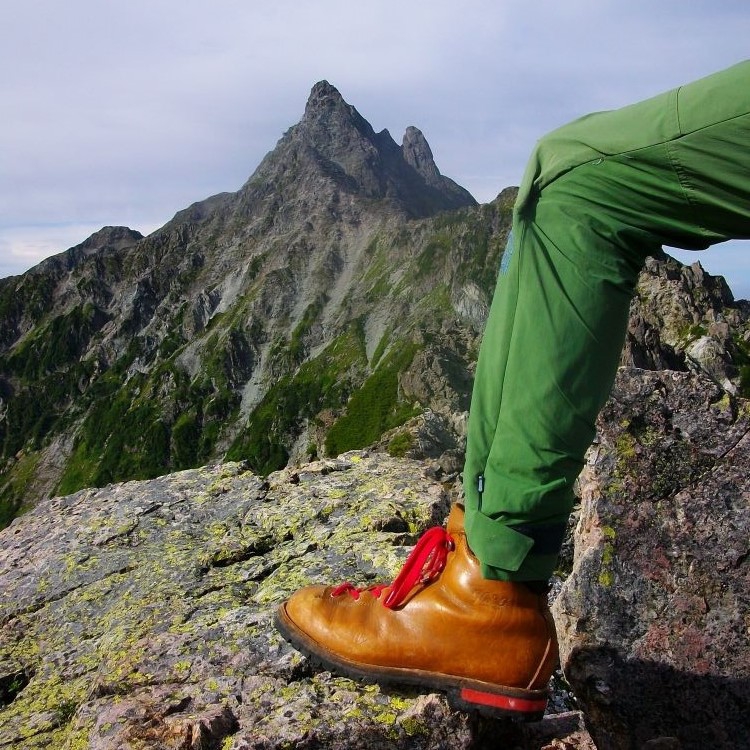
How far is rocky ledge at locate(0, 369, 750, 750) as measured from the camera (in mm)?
4629

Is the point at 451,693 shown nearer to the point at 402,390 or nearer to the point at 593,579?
the point at 593,579

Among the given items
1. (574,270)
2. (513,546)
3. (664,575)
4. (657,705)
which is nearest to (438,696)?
(513,546)

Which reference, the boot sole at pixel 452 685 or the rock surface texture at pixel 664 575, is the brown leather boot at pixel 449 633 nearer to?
the boot sole at pixel 452 685

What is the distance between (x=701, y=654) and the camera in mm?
5215

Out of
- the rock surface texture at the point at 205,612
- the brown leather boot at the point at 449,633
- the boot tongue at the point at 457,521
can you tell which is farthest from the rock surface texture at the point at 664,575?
the boot tongue at the point at 457,521

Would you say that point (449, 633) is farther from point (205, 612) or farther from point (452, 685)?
point (205, 612)

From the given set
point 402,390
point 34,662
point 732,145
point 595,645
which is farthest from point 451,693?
point 402,390

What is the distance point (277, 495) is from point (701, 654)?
20.2 ft

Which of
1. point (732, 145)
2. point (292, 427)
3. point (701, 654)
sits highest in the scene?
point (732, 145)

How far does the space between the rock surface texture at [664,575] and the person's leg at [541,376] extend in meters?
1.37

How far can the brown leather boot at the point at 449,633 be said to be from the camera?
414cm

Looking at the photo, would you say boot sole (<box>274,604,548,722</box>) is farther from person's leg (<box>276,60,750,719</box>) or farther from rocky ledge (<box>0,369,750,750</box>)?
rocky ledge (<box>0,369,750,750</box>)

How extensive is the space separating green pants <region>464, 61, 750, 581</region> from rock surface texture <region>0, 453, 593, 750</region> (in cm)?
194

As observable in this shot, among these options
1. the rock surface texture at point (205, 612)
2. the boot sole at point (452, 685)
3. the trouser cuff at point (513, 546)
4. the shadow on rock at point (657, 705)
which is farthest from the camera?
the shadow on rock at point (657, 705)
